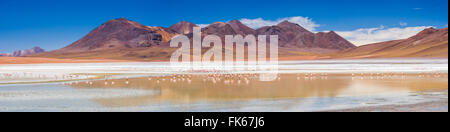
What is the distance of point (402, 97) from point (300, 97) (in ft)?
9.83

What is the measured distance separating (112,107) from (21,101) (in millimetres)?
3407
